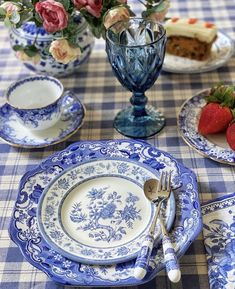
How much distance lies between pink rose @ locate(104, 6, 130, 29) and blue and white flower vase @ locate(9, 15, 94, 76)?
0.59 feet

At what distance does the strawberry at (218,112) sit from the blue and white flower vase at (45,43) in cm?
34

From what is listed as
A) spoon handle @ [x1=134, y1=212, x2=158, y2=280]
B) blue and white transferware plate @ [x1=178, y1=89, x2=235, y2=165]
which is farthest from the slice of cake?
spoon handle @ [x1=134, y1=212, x2=158, y2=280]

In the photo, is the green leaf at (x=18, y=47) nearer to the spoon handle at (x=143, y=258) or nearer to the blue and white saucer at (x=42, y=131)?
the blue and white saucer at (x=42, y=131)

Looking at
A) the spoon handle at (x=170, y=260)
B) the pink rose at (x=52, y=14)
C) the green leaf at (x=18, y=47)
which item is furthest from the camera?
the green leaf at (x=18, y=47)

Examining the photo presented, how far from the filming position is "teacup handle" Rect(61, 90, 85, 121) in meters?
1.01

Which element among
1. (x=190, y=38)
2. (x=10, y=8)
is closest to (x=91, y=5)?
(x=10, y=8)

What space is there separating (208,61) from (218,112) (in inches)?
11.6

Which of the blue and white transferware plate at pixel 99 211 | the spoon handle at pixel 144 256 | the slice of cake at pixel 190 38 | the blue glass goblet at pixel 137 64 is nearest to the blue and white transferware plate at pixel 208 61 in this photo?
the slice of cake at pixel 190 38

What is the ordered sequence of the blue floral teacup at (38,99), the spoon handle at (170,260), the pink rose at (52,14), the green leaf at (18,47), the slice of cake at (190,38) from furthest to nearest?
the slice of cake at (190,38) → the green leaf at (18,47) → the blue floral teacup at (38,99) → the pink rose at (52,14) → the spoon handle at (170,260)

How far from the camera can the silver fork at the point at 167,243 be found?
629 millimetres

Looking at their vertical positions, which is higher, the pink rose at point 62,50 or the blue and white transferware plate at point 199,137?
the pink rose at point 62,50

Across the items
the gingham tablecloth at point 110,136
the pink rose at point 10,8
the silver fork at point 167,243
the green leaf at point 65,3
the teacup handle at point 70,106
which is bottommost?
the gingham tablecloth at point 110,136

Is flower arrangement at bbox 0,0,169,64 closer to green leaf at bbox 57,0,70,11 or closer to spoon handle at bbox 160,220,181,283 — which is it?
green leaf at bbox 57,0,70,11

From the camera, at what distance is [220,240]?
2.39 feet
